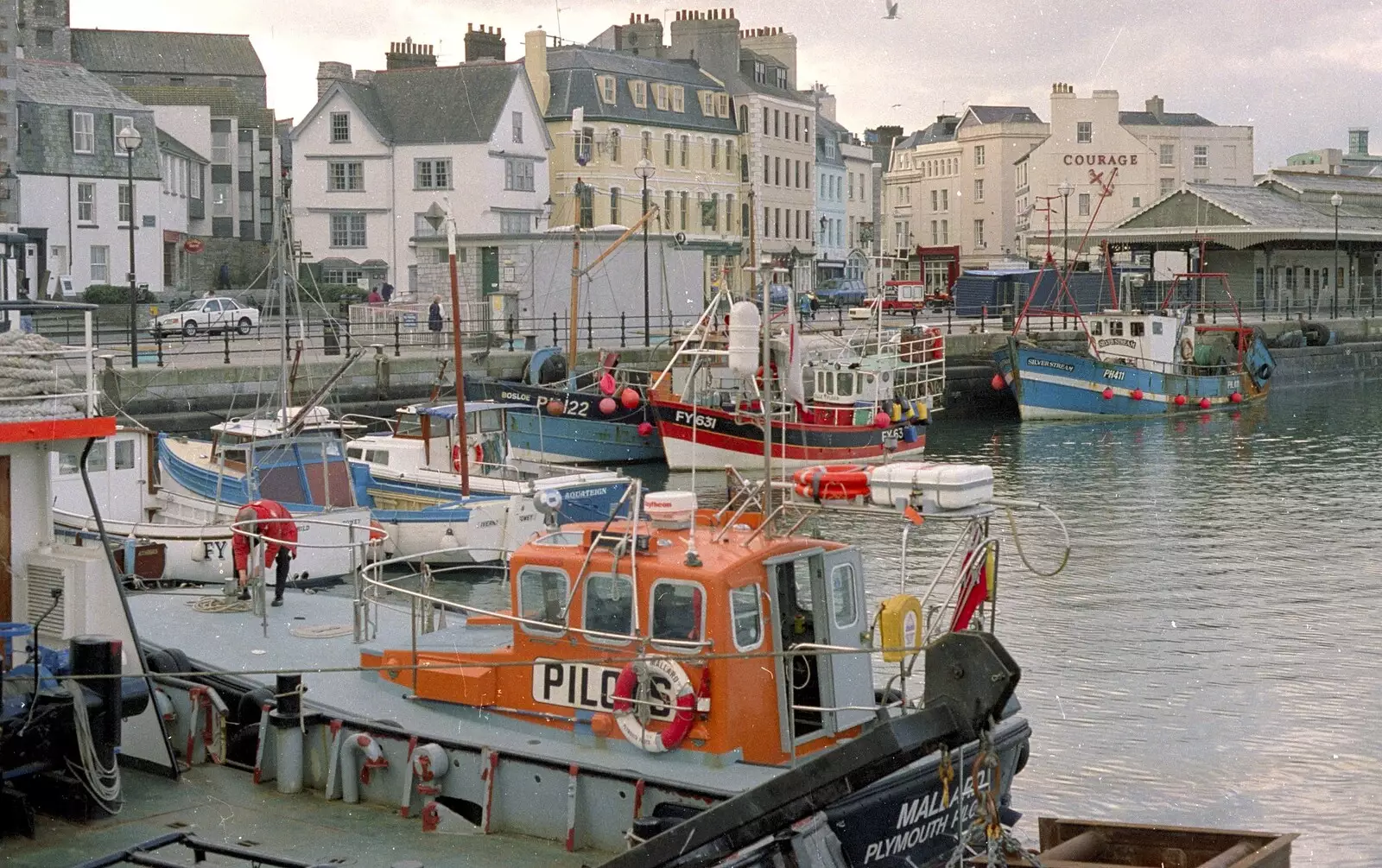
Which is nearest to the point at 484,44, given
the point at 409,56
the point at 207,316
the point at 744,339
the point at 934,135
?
the point at 409,56

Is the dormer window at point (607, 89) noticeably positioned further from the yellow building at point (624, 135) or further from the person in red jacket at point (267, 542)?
the person in red jacket at point (267, 542)

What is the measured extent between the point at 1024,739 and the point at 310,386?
25202 mm

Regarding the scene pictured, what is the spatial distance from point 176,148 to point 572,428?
35.9 metres

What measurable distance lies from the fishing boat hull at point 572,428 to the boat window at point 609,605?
947 inches

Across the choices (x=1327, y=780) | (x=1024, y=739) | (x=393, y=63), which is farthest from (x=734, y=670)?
(x=393, y=63)

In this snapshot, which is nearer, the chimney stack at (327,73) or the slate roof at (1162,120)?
the chimney stack at (327,73)

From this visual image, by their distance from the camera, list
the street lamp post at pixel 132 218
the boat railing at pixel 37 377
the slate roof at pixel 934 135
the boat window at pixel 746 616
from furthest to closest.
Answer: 1. the slate roof at pixel 934 135
2. the street lamp post at pixel 132 218
3. the boat railing at pixel 37 377
4. the boat window at pixel 746 616

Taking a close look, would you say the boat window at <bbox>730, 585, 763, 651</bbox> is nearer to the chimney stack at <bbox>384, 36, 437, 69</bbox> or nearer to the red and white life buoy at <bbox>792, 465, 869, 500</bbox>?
the red and white life buoy at <bbox>792, 465, 869, 500</bbox>

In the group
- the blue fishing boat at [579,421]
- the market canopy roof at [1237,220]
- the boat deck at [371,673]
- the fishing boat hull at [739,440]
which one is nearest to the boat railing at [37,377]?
the boat deck at [371,673]

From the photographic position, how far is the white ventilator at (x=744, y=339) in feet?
38.1

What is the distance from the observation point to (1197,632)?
2073cm

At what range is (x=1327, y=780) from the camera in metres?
15.2

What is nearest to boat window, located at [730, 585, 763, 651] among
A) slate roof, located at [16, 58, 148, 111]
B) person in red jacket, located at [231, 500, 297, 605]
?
person in red jacket, located at [231, 500, 297, 605]

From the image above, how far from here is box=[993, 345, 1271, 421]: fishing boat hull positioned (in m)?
46.8
